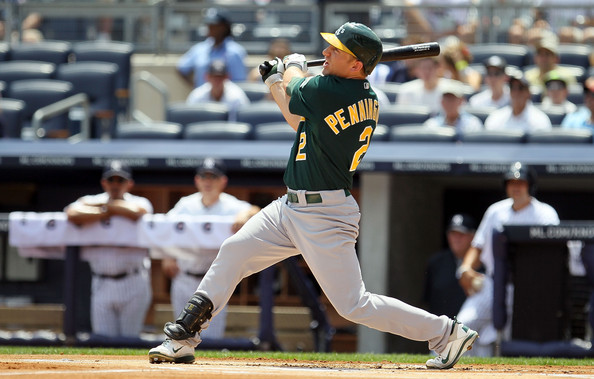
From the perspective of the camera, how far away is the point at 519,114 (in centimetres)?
918

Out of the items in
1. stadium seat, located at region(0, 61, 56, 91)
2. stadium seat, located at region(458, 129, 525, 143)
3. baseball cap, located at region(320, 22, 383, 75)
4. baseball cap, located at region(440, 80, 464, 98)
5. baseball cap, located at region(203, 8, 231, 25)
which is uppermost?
baseball cap, located at region(203, 8, 231, 25)

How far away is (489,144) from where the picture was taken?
8.85 metres

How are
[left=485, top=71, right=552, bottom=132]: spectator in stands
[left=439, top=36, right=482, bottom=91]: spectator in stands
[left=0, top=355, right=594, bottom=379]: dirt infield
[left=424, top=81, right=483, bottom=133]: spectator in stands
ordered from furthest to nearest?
[left=439, top=36, right=482, bottom=91]: spectator in stands
[left=424, top=81, right=483, bottom=133]: spectator in stands
[left=485, top=71, right=552, bottom=132]: spectator in stands
[left=0, top=355, right=594, bottom=379]: dirt infield

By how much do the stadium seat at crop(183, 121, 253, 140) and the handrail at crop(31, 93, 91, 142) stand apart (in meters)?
1.31

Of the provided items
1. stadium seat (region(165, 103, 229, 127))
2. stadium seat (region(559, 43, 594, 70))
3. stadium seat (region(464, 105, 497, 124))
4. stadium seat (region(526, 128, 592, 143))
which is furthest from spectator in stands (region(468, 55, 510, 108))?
stadium seat (region(165, 103, 229, 127))

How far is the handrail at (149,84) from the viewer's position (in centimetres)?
1100

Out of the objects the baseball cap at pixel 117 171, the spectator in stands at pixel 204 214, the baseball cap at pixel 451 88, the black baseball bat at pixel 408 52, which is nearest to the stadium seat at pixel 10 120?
the baseball cap at pixel 117 171

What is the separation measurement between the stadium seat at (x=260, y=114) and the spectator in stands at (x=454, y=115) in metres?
1.35

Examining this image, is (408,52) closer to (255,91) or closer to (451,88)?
(451,88)

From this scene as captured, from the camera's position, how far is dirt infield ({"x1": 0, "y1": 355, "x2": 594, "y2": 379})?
4.15m

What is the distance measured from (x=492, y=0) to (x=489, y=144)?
333 cm

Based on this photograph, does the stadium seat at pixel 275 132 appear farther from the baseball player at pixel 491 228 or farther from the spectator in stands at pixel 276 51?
the baseball player at pixel 491 228

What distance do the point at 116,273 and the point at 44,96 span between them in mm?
3400

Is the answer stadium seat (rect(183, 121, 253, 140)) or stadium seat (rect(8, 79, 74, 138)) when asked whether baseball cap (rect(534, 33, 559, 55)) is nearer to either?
stadium seat (rect(183, 121, 253, 140))
